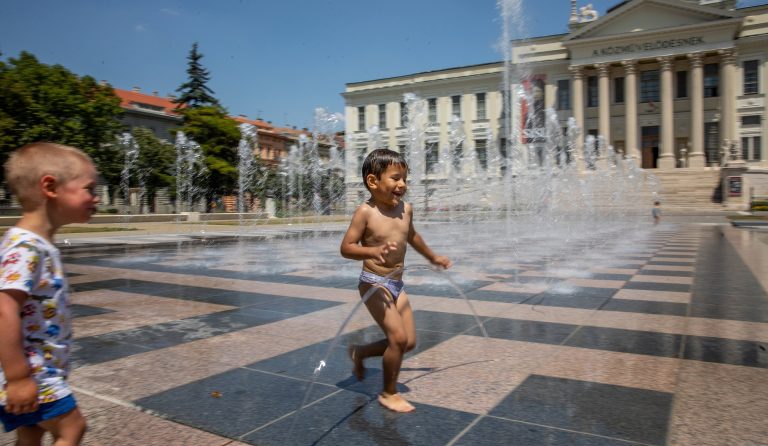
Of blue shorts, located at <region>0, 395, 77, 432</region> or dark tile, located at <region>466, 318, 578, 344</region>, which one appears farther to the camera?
dark tile, located at <region>466, 318, 578, 344</region>

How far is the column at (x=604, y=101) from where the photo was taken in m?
52.3

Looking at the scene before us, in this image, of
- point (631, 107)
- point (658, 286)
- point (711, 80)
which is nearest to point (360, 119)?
point (631, 107)

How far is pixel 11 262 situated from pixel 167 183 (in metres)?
55.6

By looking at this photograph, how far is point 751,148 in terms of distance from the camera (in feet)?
158

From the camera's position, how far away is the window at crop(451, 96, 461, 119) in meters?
63.8

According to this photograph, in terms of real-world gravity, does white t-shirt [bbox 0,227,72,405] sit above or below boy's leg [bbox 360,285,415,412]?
above

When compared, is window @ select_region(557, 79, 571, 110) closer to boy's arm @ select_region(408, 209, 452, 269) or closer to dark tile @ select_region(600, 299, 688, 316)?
dark tile @ select_region(600, 299, 688, 316)

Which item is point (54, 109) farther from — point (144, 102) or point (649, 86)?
point (649, 86)

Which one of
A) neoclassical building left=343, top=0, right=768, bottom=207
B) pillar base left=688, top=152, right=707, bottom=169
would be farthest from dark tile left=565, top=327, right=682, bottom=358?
pillar base left=688, top=152, right=707, bottom=169

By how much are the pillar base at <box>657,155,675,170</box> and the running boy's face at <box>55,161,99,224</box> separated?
175ft

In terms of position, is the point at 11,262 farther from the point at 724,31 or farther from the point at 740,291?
the point at 724,31

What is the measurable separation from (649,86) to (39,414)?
5901cm

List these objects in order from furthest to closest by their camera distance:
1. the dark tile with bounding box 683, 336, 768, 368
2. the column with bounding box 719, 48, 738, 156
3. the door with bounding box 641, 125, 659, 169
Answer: the door with bounding box 641, 125, 659, 169 < the column with bounding box 719, 48, 738, 156 < the dark tile with bounding box 683, 336, 768, 368

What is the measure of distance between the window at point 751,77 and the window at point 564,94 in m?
15.2
